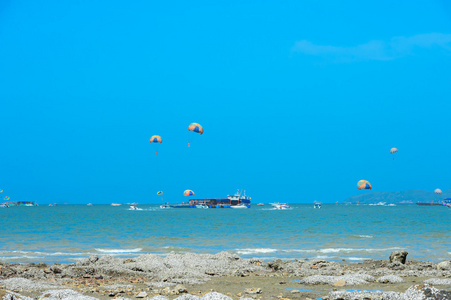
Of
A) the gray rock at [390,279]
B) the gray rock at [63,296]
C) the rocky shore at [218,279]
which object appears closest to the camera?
the gray rock at [63,296]

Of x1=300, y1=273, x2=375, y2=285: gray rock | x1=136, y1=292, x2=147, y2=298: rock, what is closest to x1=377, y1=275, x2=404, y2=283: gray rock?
x1=300, y1=273, x2=375, y2=285: gray rock

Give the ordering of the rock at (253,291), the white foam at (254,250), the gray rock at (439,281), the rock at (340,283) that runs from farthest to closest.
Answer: the white foam at (254,250)
the rock at (340,283)
the gray rock at (439,281)
the rock at (253,291)

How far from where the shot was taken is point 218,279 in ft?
49.3

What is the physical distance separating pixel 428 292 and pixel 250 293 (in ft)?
Result: 20.3

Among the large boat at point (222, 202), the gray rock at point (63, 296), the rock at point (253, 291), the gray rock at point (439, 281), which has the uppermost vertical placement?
the large boat at point (222, 202)

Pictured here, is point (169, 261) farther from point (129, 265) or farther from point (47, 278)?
point (47, 278)

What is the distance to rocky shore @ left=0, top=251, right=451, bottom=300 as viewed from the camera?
A: 459 inches

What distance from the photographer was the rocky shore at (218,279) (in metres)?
11.7

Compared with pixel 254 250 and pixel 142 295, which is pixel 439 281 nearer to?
pixel 142 295

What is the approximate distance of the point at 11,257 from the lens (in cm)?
2283

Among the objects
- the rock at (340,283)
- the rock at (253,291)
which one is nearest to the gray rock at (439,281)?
the rock at (340,283)

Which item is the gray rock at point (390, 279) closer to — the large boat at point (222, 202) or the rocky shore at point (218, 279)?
the rocky shore at point (218, 279)

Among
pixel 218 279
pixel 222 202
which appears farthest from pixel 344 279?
pixel 222 202

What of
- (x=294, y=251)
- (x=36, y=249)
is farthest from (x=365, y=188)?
(x=36, y=249)
